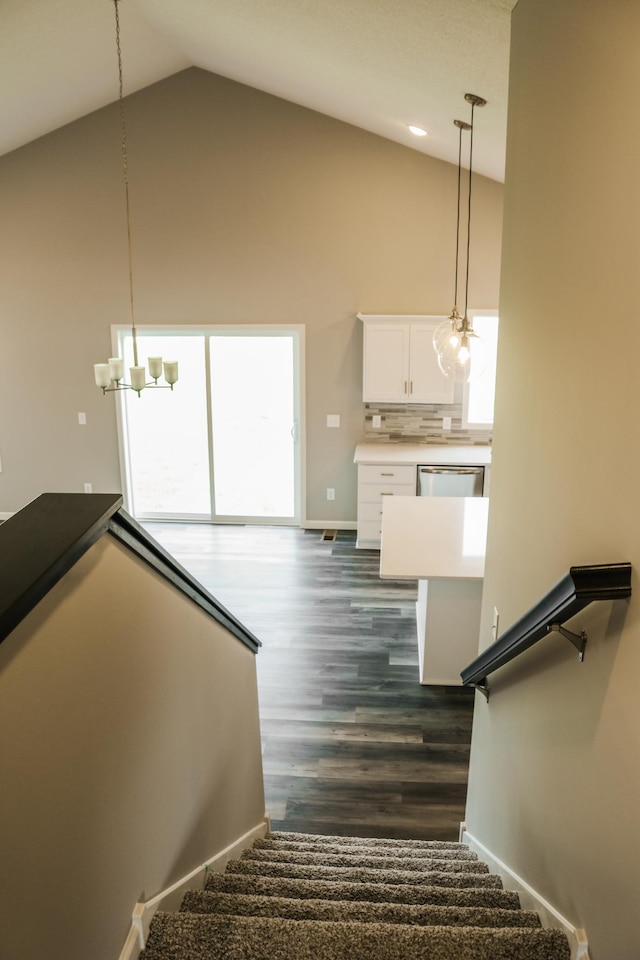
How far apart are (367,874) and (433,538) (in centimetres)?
246

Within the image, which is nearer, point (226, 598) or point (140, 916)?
point (140, 916)

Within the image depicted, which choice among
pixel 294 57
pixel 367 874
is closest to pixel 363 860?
pixel 367 874

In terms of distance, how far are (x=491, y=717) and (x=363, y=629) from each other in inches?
105

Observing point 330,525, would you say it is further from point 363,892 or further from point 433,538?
point 363,892

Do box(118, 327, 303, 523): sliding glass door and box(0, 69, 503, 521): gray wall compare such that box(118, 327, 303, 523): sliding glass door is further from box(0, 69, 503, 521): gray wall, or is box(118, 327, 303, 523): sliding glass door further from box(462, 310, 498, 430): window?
box(462, 310, 498, 430): window

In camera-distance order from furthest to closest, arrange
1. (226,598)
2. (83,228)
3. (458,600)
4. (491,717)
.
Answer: (83,228)
(226,598)
(458,600)
(491,717)

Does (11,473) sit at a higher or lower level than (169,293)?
lower

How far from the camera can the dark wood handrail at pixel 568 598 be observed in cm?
135

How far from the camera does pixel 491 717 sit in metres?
2.77

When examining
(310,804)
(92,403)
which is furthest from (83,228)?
(310,804)

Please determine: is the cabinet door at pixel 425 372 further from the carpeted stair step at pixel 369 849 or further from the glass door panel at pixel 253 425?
the carpeted stair step at pixel 369 849

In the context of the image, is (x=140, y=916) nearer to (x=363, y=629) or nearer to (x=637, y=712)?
(x=637, y=712)

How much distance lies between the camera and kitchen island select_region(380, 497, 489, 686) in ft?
13.7

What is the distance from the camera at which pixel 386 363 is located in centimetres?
691
